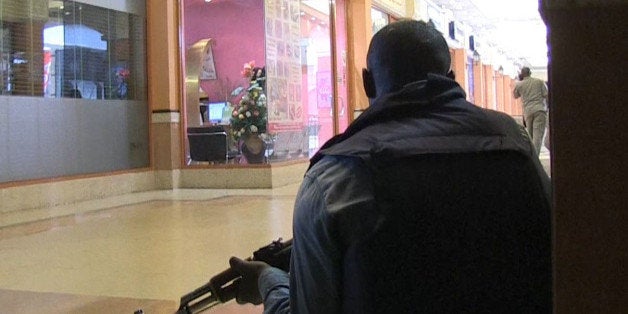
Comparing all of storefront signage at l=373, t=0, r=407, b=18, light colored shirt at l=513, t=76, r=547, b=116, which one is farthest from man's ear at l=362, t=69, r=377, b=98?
storefront signage at l=373, t=0, r=407, b=18

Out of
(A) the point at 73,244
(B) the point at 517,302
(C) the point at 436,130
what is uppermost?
(C) the point at 436,130

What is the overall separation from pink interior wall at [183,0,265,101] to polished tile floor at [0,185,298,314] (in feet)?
11.5

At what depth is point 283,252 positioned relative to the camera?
1550 mm

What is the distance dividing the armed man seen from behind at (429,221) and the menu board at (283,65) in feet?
24.8

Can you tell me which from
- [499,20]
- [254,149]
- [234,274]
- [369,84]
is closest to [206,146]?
[254,149]

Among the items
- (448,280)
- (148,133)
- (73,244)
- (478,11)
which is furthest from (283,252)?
(478,11)

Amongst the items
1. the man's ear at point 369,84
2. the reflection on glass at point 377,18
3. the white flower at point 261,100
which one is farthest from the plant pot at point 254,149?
the man's ear at point 369,84

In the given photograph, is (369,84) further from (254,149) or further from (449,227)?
(254,149)

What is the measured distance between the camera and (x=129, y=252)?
3795 millimetres

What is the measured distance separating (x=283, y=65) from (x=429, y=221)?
8149 mm

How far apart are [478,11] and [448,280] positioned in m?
19.1

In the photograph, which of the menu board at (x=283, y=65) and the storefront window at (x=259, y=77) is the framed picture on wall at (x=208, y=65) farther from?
the menu board at (x=283, y=65)

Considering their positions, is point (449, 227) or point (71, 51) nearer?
point (449, 227)

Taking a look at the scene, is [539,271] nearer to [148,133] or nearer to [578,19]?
[578,19]
